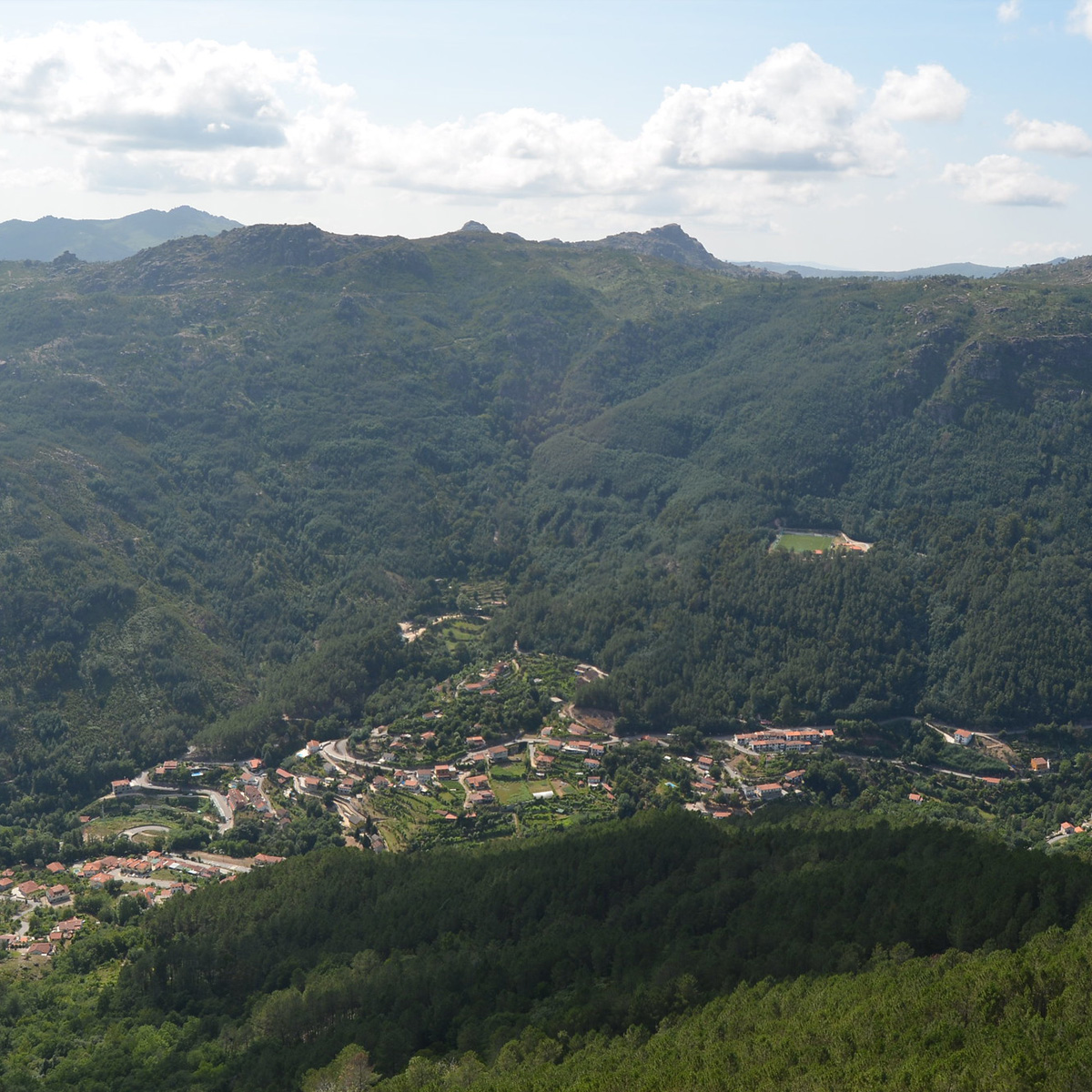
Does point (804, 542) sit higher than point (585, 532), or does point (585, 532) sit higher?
point (804, 542)

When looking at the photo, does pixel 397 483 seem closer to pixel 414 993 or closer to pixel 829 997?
pixel 414 993

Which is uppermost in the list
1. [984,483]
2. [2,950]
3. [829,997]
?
[984,483]

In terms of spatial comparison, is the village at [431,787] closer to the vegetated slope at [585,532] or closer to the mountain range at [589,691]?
the mountain range at [589,691]

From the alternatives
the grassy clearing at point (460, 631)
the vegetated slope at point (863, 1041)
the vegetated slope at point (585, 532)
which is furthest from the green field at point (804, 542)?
the vegetated slope at point (863, 1041)

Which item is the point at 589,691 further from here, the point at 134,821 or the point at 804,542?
the point at 134,821

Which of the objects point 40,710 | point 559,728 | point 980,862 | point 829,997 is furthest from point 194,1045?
point 40,710

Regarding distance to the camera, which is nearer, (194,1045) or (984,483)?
(194,1045)

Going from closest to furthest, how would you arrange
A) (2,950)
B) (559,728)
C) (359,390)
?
(2,950)
(559,728)
(359,390)

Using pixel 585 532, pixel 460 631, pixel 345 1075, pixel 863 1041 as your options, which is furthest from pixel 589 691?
pixel 863 1041
